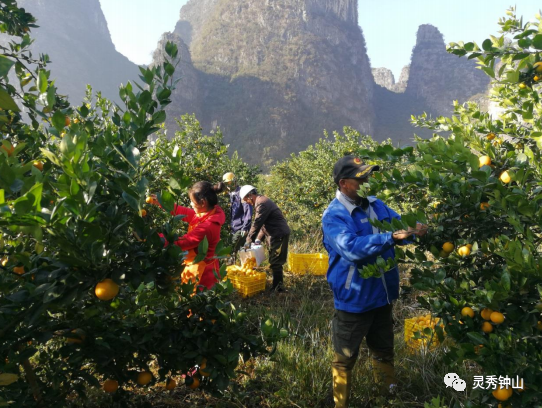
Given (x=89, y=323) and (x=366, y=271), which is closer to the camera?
(x=89, y=323)

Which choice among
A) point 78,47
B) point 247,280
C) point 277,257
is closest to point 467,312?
point 247,280

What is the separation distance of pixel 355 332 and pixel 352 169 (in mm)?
998

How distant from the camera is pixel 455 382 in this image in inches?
92.1

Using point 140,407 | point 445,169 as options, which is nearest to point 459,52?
point 445,169

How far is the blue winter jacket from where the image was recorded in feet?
6.84

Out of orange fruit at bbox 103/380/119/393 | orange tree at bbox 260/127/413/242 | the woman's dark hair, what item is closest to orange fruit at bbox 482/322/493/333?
orange fruit at bbox 103/380/119/393

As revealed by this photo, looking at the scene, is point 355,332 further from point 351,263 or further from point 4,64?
point 4,64

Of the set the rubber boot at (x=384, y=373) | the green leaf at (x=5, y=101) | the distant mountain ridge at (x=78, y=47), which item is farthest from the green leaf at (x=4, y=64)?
the distant mountain ridge at (x=78, y=47)

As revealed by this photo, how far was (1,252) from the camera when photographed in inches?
51.7

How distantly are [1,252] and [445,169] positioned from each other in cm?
171

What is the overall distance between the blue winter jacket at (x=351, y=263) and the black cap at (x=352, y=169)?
5.6 inches

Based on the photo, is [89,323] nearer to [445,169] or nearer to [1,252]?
[1,252]

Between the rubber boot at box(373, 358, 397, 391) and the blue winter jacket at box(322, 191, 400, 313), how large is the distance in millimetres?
541

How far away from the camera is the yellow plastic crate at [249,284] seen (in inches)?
186
